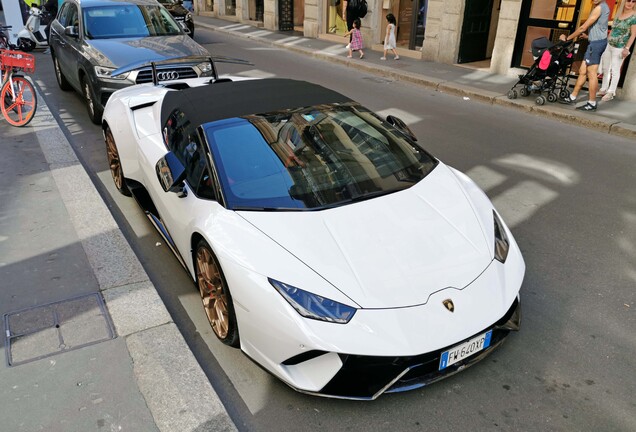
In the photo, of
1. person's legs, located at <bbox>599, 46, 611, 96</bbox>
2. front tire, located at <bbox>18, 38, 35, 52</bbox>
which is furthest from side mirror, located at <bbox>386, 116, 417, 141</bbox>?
front tire, located at <bbox>18, 38, 35, 52</bbox>

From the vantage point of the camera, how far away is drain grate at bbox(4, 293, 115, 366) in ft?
11.6

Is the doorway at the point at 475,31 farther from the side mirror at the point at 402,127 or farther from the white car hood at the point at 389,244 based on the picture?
the white car hood at the point at 389,244

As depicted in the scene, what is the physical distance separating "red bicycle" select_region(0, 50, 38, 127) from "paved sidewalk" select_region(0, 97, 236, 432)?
121 inches

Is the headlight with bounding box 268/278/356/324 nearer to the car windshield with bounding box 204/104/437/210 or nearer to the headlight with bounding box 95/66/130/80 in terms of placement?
the car windshield with bounding box 204/104/437/210

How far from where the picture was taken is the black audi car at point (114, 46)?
26.0ft

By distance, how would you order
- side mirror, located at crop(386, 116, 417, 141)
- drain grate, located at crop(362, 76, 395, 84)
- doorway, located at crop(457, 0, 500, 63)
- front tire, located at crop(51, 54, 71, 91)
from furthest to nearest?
doorway, located at crop(457, 0, 500, 63) < drain grate, located at crop(362, 76, 395, 84) < front tire, located at crop(51, 54, 71, 91) < side mirror, located at crop(386, 116, 417, 141)

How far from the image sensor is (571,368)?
11.3 ft

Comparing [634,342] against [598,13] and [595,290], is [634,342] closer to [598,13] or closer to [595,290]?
[595,290]

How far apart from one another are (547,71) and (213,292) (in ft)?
27.9

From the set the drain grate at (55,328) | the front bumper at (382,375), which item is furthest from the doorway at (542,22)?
the drain grate at (55,328)

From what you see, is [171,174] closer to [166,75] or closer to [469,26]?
[166,75]

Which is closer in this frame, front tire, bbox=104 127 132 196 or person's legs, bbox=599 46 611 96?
front tire, bbox=104 127 132 196

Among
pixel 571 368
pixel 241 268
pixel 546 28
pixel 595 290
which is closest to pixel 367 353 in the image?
pixel 241 268

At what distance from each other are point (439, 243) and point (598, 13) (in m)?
8.05
